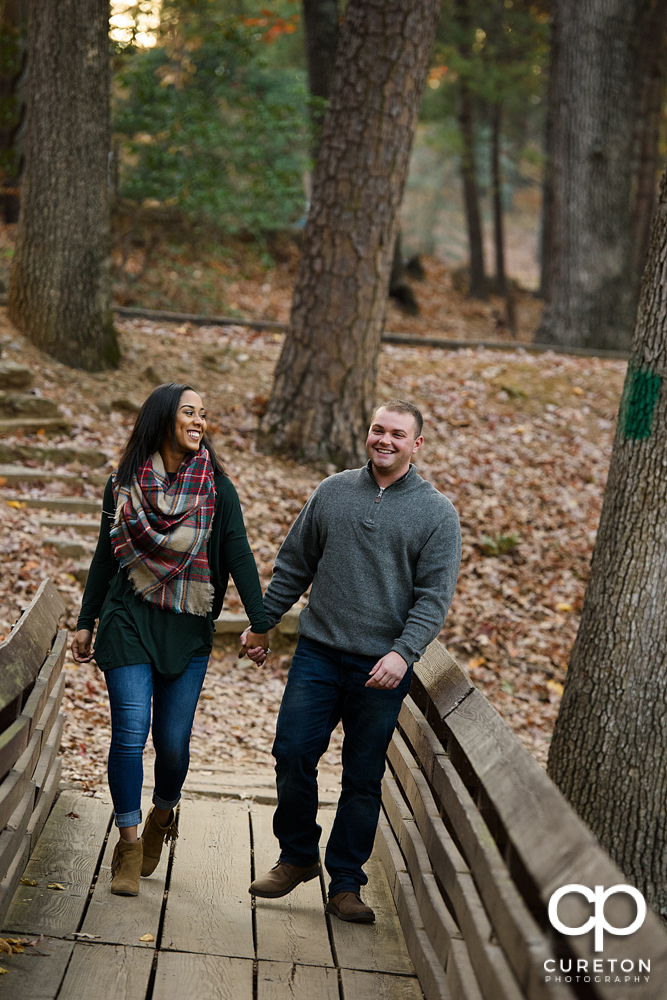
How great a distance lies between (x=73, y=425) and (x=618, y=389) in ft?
22.5

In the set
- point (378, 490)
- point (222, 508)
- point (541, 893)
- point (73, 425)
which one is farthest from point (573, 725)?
point (73, 425)

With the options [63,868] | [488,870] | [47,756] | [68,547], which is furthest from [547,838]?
[68,547]

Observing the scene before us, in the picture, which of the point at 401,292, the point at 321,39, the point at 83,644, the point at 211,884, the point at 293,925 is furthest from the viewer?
the point at 401,292

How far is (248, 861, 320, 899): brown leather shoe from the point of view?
3.97 meters

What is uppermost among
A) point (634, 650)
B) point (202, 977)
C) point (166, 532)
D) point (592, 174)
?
point (592, 174)

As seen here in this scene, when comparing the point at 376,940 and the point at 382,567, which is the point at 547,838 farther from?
the point at 376,940

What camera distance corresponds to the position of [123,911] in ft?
12.5

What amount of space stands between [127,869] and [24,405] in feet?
20.1

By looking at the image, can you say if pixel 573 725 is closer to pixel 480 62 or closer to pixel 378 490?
pixel 378 490

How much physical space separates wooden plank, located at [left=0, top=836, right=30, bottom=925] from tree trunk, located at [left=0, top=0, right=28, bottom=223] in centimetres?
1269

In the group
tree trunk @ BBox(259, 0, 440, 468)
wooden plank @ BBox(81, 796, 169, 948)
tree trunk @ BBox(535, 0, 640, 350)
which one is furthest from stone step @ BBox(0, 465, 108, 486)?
tree trunk @ BBox(535, 0, 640, 350)

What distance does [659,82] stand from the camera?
17.4 m

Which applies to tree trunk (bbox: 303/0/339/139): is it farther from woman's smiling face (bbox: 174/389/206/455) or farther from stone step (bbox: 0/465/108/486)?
woman's smiling face (bbox: 174/389/206/455)

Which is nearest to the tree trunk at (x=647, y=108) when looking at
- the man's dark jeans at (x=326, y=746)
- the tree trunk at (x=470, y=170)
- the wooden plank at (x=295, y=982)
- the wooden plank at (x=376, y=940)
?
the tree trunk at (x=470, y=170)
